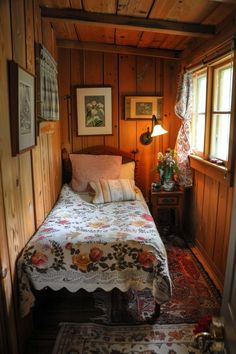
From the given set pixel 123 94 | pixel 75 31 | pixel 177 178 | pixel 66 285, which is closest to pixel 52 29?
pixel 75 31

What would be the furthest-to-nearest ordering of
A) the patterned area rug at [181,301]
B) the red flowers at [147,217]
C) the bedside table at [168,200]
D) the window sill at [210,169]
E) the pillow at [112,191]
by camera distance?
the bedside table at [168,200] → the pillow at [112,191] → the red flowers at [147,217] → the window sill at [210,169] → the patterned area rug at [181,301]

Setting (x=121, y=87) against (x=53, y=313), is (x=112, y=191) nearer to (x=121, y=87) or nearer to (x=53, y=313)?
(x=53, y=313)

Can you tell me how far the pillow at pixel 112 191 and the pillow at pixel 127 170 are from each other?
379 mm

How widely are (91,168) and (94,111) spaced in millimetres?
735

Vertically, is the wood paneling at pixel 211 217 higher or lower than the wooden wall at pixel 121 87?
lower

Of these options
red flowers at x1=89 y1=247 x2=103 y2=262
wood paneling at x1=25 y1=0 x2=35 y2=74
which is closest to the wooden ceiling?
wood paneling at x1=25 y1=0 x2=35 y2=74

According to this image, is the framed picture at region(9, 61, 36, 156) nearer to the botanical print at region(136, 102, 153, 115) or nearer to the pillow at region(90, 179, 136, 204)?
the pillow at region(90, 179, 136, 204)

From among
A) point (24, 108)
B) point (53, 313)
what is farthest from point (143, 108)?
point (53, 313)

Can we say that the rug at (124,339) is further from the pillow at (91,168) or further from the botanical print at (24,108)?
the pillow at (91,168)

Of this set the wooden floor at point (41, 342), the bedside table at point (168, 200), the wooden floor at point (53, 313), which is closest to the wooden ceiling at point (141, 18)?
the bedside table at point (168, 200)

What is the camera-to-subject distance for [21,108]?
1.72 metres

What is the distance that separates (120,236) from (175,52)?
2427 millimetres

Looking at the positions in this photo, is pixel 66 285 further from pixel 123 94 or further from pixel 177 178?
pixel 123 94

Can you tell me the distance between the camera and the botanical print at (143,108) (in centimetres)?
354
